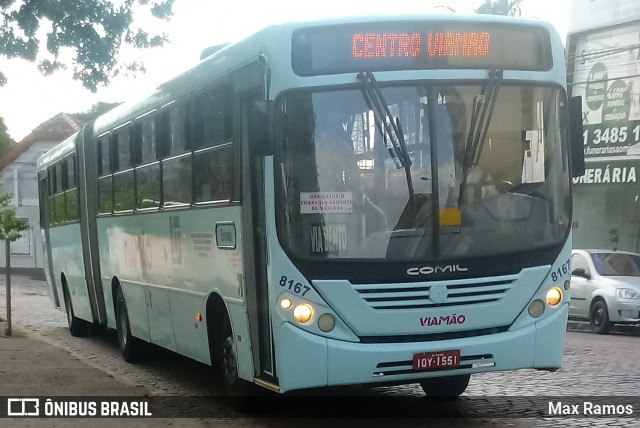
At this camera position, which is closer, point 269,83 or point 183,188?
point 269,83

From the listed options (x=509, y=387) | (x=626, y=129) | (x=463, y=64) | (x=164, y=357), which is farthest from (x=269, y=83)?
(x=626, y=129)

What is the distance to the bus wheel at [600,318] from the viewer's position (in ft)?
64.5

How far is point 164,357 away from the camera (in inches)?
579

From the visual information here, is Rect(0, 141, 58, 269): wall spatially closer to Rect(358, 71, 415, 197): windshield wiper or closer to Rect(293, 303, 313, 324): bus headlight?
Rect(293, 303, 313, 324): bus headlight

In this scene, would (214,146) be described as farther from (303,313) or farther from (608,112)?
(608,112)

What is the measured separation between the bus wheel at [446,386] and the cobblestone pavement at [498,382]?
0.13 m

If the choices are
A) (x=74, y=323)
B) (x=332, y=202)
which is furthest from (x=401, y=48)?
(x=74, y=323)

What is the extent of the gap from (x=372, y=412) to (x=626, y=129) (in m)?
24.3

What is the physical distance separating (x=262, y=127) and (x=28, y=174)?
53703mm

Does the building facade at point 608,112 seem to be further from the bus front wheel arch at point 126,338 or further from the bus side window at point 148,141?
the bus side window at point 148,141

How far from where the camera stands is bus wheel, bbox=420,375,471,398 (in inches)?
388

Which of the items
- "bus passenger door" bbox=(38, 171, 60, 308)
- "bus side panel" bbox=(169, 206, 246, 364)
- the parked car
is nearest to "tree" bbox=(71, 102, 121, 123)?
"bus passenger door" bbox=(38, 171, 60, 308)

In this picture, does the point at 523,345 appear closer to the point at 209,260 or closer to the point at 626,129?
the point at 209,260

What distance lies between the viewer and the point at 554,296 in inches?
337
